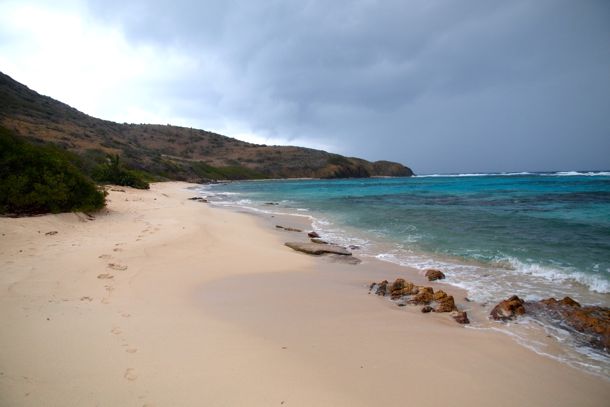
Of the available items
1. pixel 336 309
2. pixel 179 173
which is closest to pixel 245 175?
pixel 179 173

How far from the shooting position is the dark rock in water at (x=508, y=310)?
17.3 feet

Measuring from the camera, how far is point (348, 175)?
118812mm

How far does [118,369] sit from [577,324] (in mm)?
6546

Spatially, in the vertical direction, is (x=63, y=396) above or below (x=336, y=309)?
above

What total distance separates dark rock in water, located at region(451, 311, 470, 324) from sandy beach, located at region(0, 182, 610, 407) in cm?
16

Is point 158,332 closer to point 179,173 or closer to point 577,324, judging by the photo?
point 577,324

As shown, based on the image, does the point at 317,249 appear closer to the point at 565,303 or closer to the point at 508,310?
the point at 508,310

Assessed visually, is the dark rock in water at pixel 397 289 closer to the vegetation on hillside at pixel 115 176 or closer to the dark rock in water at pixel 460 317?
the dark rock in water at pixel 460 317

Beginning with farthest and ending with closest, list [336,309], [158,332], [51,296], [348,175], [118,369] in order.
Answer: [348,175] < [336,309] < [51,296] < [158,332] < [118,369]

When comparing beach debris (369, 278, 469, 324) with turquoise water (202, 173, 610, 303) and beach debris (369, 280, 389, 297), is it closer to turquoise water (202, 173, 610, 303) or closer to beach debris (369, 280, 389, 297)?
beach debris (369, 280, 389, 297)

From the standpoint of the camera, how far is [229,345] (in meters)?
3.83

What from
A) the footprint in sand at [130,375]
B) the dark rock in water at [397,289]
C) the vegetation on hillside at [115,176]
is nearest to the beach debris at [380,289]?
the dark rock in water at [397,289]

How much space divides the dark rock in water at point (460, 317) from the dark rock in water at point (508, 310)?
0.56 meters

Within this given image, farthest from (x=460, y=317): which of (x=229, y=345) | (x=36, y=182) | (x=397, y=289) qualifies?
(x=36, y=182)
